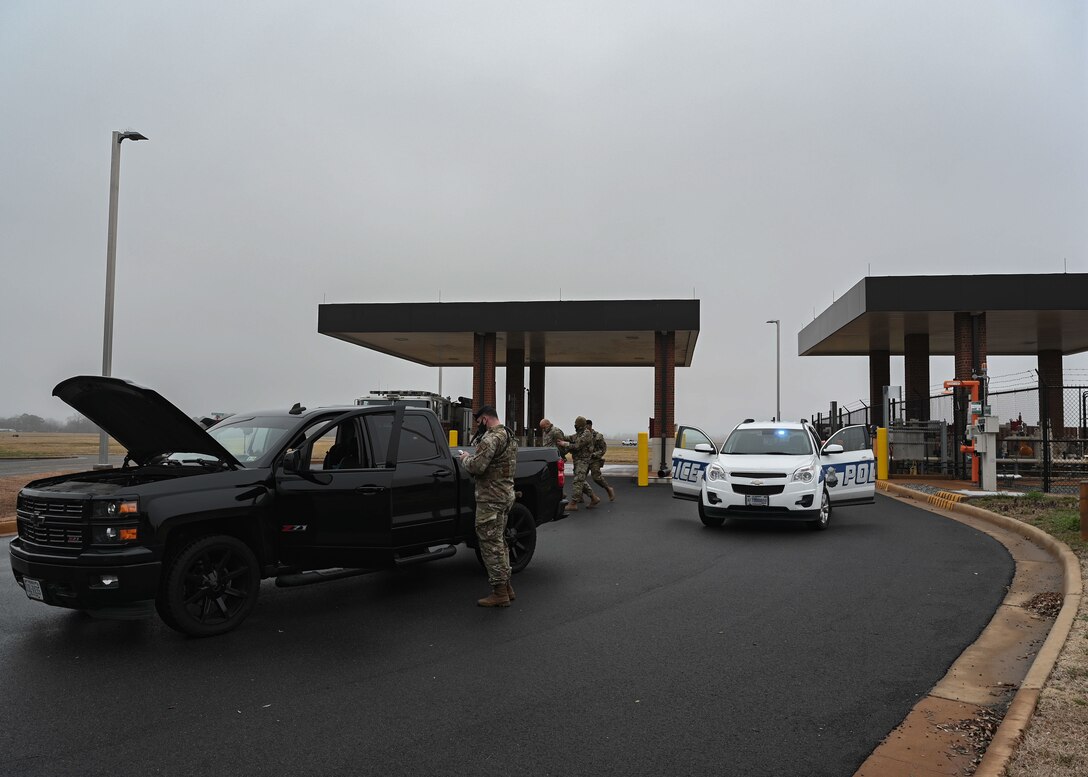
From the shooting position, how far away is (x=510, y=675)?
5.25 m

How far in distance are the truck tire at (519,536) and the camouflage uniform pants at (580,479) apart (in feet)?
21.1

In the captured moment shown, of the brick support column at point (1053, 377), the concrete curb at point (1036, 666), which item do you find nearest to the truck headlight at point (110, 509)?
the concrete curb at point (1036, 666)

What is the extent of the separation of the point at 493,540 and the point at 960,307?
2004 centimetres

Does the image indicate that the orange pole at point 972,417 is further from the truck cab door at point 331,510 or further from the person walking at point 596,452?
the truck cab door at point 331,510

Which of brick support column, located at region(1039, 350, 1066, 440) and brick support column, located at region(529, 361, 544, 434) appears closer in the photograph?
brick support column, located at region(1039, 350, 1066, 440)

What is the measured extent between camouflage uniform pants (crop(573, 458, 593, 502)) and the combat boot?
8.25 m

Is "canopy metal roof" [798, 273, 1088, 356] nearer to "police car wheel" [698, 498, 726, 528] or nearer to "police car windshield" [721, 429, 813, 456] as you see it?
"police car windshield" [721, 429, 813, 456]

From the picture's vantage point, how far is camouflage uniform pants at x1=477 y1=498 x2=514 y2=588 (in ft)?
23.5

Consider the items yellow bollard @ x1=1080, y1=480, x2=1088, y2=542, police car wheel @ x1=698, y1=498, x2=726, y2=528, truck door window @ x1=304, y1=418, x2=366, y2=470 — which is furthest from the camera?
police car wheel @ x1=698, y1=498, x2=726, y2=528

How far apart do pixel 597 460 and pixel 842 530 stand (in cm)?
567

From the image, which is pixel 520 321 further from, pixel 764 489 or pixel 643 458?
pixel 764 489

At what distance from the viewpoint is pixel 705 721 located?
4.45 m

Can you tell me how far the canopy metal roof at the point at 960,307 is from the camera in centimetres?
2198

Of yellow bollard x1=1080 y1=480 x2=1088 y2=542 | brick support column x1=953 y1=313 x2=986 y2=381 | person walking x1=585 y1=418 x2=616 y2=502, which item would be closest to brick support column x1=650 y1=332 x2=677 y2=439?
brick support column x1=953 y1=313 x2=986 y2=381
